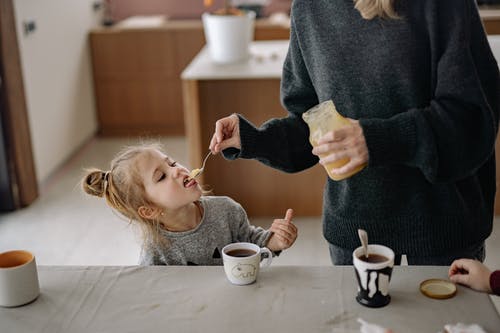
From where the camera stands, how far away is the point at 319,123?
1.38 metres

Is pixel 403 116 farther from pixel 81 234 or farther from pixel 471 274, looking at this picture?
pixel 81 234

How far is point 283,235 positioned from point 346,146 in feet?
1.42

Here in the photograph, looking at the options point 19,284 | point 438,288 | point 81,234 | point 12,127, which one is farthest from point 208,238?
point 12,127

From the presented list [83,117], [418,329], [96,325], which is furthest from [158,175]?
[83,117]

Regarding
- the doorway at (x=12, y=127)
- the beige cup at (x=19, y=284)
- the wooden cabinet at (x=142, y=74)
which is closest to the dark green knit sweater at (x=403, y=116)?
the beige cup at (x=19, y=284)

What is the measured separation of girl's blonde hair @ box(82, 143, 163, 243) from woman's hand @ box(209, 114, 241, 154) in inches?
10.7

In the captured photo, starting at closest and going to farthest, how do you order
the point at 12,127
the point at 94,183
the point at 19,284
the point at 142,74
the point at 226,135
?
the point at 19,284 → the point at 226,135 → the point at 94,183 → the point at 12,127 → the point at 142,74

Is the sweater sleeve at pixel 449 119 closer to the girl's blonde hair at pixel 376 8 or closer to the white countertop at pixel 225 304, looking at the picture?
the girl's blonde hair at pixel 376 8

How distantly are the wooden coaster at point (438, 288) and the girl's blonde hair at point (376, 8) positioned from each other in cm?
54

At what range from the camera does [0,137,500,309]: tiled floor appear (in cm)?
327

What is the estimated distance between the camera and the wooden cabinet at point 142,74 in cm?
516

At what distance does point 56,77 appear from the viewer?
4.59m

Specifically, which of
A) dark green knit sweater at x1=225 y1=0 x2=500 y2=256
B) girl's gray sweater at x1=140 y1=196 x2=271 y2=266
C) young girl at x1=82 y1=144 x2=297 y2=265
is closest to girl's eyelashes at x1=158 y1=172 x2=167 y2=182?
young girl at x1=82 y1=144 x2=297 y2=265

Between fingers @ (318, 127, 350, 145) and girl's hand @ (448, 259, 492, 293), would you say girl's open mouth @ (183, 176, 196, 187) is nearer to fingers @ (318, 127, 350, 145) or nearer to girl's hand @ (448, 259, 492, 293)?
fingers @ (318, 127, 350, 145)
